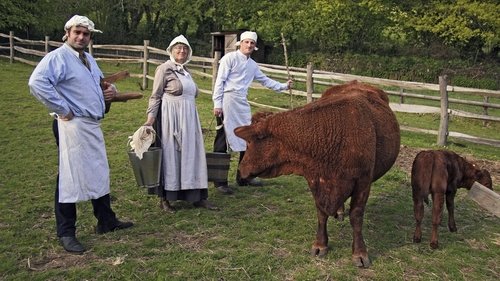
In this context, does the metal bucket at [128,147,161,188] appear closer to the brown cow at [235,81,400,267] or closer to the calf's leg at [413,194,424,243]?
the brown cow at [235,81,400,267]

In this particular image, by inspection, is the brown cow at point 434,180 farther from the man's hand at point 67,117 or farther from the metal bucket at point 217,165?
the man's hand at point 67,117

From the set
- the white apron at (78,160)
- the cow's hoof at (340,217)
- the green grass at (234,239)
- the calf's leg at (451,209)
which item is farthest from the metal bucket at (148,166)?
the calf's leg at (451,209)

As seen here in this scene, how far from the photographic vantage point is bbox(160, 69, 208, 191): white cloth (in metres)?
4.95

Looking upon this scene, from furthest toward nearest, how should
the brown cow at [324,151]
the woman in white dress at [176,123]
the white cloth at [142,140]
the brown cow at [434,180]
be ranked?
the woman in white dress at [176,123], the white cloth at [142,140], the brown cow at [434,180], the brown cow at [324,151]

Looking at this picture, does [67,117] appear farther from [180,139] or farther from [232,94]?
[232,94]

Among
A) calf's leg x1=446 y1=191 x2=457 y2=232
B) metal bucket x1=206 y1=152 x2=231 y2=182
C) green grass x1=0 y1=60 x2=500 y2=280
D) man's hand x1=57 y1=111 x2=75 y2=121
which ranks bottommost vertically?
green grass x1=0 y1=60 x2=500 y2=280

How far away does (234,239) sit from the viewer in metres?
4.46

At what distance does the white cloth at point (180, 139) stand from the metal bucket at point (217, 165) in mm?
307

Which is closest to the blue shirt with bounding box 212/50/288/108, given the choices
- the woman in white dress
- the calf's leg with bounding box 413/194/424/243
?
the woman in white dress

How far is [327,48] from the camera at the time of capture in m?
29.7

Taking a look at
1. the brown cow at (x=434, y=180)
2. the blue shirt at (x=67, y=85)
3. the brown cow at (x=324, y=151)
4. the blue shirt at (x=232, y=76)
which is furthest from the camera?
the blue shirt at (x=232, y=76)

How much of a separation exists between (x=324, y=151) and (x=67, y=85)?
6.98 ft

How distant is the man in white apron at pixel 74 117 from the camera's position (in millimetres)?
3748

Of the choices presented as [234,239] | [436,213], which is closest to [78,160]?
[234,239]
